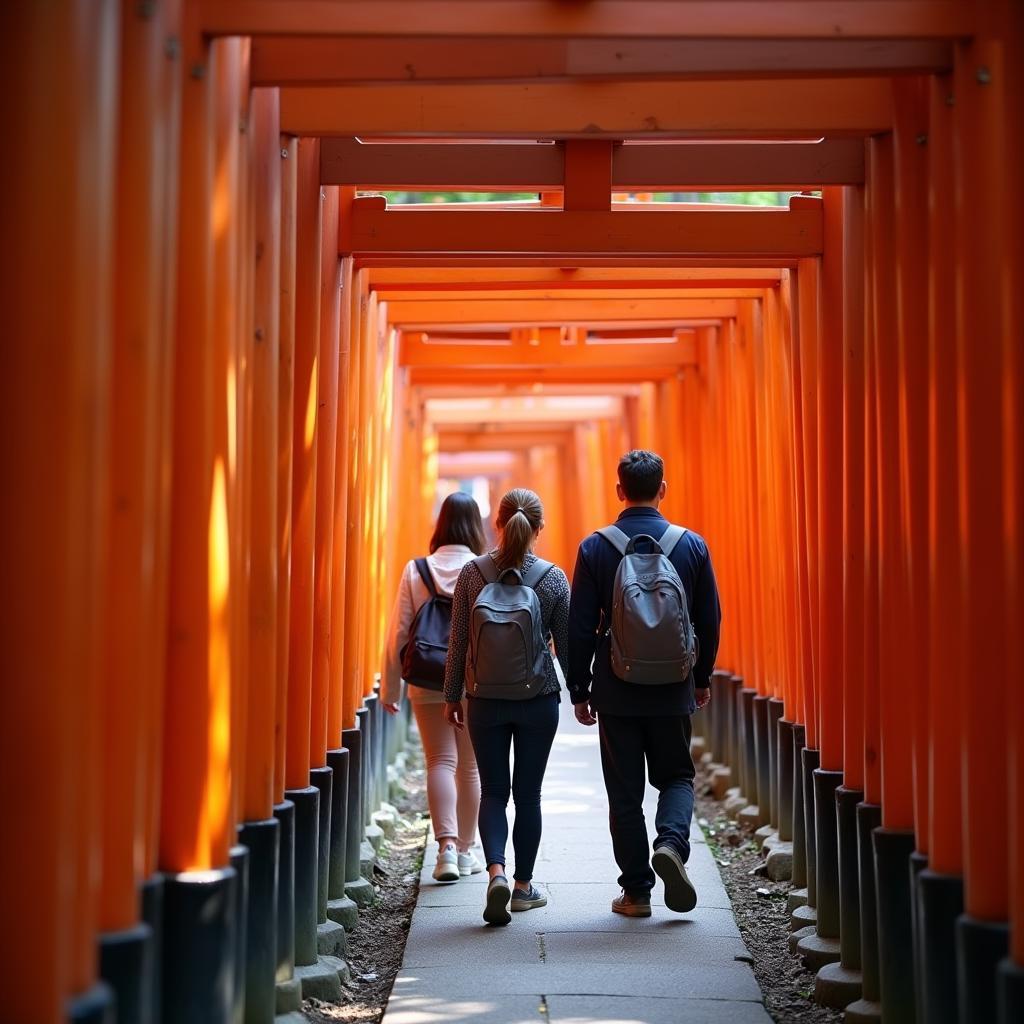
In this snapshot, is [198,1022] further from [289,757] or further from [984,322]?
[984,322]

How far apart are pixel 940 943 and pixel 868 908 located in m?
0.97

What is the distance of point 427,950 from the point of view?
6129mm

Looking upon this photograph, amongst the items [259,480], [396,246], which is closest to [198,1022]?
[259,480]

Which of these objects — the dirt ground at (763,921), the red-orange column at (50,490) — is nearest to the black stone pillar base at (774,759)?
the dirt ground at (763,921)

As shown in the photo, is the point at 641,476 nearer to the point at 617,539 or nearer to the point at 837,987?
the point at 617,539

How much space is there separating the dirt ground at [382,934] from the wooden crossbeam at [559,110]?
3.24 metres

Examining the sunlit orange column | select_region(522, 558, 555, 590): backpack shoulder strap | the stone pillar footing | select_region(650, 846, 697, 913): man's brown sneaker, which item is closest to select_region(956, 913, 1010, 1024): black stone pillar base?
the sunlit orange column

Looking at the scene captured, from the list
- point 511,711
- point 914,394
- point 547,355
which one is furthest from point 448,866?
point 547,355

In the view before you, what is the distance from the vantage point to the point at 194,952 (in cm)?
412

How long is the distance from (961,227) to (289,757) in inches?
129

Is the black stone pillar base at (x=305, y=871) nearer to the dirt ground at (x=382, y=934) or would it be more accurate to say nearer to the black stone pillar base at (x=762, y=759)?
the dirt ground at (x=382, y=934)

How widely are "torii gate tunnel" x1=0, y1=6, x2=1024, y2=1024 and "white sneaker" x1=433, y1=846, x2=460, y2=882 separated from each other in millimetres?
405

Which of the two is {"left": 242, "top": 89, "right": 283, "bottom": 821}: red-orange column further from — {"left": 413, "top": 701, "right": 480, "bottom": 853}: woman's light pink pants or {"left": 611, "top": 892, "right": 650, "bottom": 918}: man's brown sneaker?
{"left": 413, "top": 701, "right": 480, "bottom": 853}: woman's light pink pants

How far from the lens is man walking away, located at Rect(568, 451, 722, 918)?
20.7 ft
